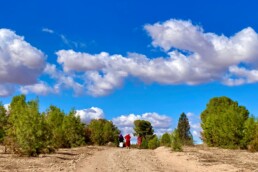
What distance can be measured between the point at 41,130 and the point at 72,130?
18.2 meters

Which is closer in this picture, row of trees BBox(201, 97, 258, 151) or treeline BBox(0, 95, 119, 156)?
treeline BBox(0, 95, 119, 156)

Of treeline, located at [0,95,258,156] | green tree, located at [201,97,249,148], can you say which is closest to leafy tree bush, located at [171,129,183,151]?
treeline, located at [0,95,258,156]

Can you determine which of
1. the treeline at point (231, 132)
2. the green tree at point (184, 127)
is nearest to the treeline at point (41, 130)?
the treeline at point (231, 132)

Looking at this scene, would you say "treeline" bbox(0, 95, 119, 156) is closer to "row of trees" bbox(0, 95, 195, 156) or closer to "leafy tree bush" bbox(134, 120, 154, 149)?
"row of trees" bbox(0, 95, 195, 156)

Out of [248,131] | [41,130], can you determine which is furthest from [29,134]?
[248,131]

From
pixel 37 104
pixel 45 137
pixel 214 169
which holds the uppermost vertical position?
pixel 37 104

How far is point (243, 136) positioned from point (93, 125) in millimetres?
23273

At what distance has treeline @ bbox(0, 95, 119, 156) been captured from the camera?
3119cm

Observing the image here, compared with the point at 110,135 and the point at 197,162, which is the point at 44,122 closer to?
the point at 197,162

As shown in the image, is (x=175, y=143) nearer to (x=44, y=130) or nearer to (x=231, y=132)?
(x=44, y=130)

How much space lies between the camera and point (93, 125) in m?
65.9

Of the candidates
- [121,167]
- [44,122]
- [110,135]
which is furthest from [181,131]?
[121,167]

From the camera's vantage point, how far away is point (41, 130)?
31.8 meters

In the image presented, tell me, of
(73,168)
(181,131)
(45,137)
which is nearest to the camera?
(73,168)
